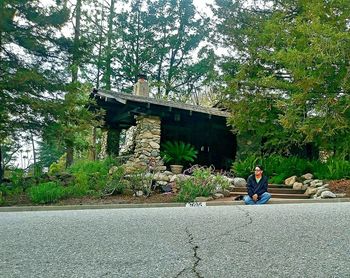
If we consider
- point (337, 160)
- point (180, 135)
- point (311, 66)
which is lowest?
point (337, 160)

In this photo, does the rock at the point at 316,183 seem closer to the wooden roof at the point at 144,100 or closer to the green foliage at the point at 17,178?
the wooden roof at the point at 144,100

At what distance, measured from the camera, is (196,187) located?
994 centimetres

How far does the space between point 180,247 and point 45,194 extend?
6880 mm

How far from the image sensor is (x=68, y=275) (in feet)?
8.48

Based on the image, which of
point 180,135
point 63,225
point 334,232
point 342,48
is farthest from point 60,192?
point 342,48

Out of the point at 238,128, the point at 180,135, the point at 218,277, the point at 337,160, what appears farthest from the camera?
the point at 180,135

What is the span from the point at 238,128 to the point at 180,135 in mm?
2698

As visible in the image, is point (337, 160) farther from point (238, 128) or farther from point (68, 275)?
point (68, 275)

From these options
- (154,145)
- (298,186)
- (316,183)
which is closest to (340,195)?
(316,183)

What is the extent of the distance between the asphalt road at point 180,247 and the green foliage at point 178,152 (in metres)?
8.94

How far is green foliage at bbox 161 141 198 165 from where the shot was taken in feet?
44.9

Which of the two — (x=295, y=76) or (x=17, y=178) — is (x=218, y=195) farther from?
(x=17, y=178)

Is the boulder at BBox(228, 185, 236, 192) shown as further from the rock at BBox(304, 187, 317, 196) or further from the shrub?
the rock at BBox(304, 187, 317, 196)

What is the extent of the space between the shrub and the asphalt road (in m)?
4.95
